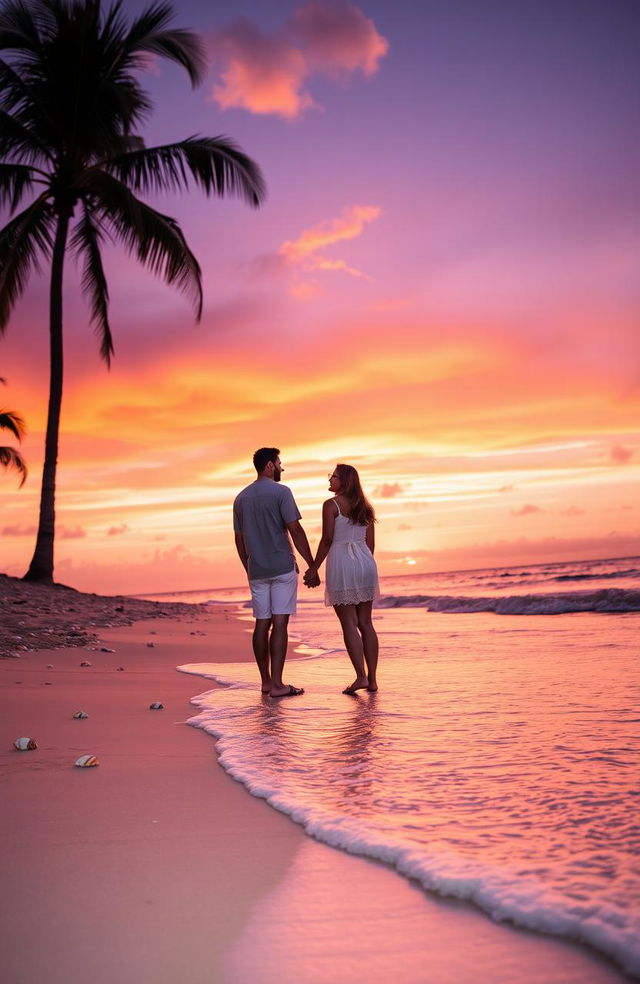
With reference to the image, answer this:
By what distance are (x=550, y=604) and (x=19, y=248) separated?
15.2m

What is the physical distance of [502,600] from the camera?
2169 centimetres

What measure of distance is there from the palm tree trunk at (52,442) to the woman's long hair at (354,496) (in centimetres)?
1173

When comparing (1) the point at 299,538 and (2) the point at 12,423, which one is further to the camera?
(2) the point at 12,423

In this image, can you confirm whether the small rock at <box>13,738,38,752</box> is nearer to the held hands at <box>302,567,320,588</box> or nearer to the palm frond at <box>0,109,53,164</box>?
the held hands at <box>302,567,320,588</box>

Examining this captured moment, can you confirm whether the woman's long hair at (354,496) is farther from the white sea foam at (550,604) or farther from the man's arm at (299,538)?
the white sea foam at (550,604)

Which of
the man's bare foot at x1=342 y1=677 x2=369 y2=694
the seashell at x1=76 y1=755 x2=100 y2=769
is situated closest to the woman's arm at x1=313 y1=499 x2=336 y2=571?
the man's bare foot at x1=342 y1=677 x2=369 y2=694

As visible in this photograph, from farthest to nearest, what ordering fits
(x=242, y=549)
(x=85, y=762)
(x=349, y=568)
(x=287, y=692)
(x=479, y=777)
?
(x=242, y=549)
(x=349, y=568)
(x=287, y=692)
(x=85, y=762)
(x=479, y=777)

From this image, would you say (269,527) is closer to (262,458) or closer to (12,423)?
(262,458)

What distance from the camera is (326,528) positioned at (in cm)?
681

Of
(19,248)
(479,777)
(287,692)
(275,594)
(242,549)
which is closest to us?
(479,777)

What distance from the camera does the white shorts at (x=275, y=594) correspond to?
21.8 feet

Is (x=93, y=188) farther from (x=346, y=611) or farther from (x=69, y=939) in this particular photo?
(x=69, y=939)

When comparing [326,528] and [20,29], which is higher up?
[20,29]

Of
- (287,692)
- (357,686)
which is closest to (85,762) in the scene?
(287,692)
